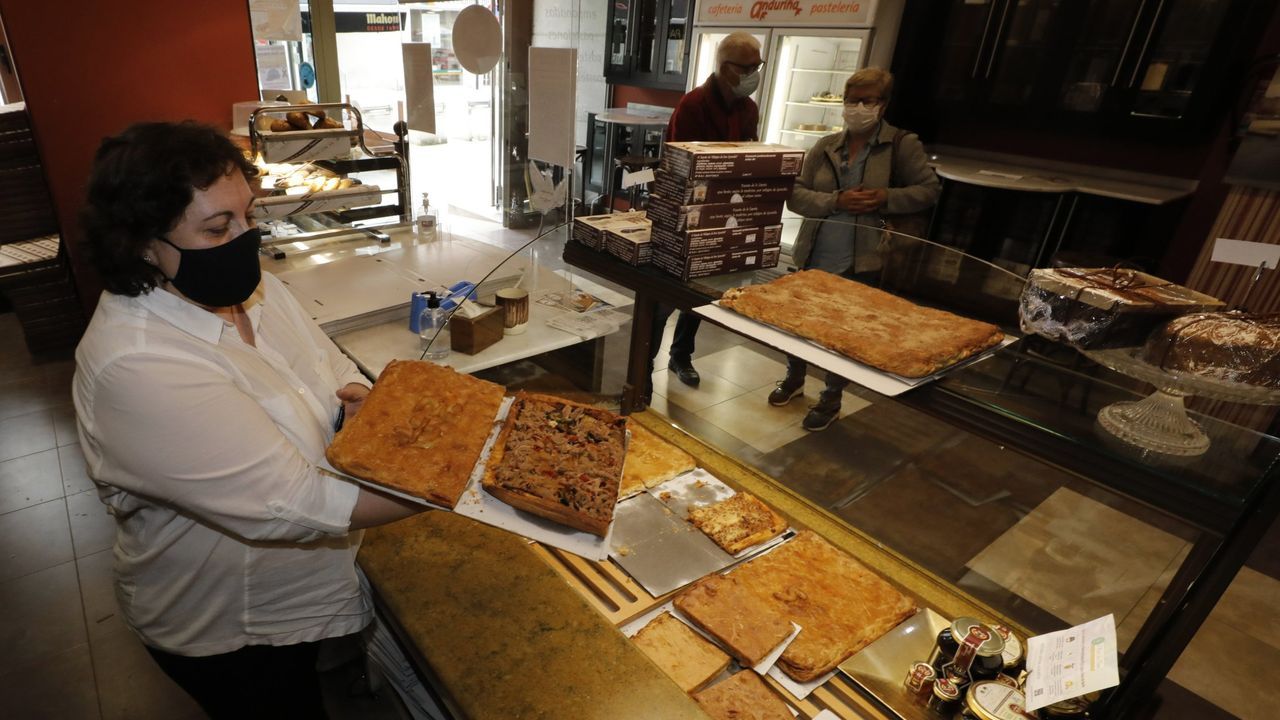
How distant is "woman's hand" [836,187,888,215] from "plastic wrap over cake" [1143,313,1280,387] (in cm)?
174

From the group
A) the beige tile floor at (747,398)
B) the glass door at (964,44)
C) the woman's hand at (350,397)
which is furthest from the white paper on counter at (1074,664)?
the glass door at (964,44)

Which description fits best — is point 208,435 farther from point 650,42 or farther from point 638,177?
point 650,42

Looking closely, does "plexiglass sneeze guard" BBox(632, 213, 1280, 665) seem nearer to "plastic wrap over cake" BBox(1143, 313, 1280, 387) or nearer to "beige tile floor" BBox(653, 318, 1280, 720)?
"beige tile floor" BBox(653, 318, 1280, 720)

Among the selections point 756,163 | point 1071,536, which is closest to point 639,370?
point 756,163

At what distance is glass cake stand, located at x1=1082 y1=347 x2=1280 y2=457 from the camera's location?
0.99 metres

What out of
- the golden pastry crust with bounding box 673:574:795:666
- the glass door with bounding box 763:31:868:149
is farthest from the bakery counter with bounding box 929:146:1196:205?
the golden pastry crust with bounding box 673:574:795:666

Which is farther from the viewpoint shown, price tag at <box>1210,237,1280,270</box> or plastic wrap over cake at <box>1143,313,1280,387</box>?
price tag at <box>1210,237,1280,270</box>

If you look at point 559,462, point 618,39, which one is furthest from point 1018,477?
point 618,39

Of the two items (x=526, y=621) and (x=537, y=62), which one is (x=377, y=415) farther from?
(x=537, y=62)

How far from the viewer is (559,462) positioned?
128cm

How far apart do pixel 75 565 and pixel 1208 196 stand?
728 cm

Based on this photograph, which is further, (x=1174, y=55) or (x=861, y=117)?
(x=1174, y=55)

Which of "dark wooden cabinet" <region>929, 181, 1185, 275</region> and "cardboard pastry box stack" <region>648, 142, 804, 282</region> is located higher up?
"cardboard pastry box stack" <region>648, 142, 804, 282</region>

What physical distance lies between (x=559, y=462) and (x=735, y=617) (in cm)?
54
